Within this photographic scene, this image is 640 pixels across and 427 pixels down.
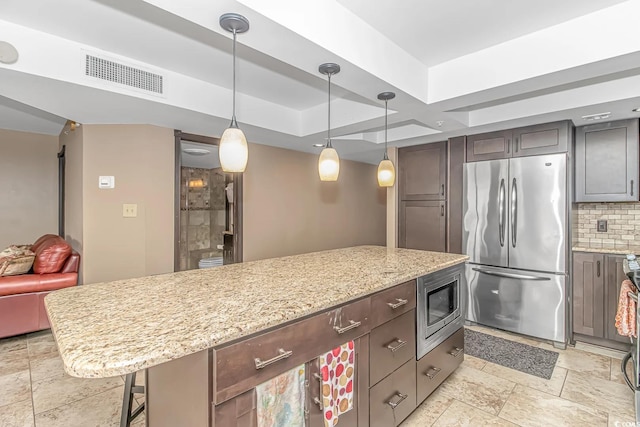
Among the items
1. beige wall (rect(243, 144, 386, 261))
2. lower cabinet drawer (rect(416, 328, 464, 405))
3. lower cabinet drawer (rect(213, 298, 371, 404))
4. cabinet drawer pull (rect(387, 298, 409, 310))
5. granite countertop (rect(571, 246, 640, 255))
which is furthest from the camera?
beige wall (rect(243, 144, 386, 261))

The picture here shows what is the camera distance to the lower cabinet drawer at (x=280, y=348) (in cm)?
104

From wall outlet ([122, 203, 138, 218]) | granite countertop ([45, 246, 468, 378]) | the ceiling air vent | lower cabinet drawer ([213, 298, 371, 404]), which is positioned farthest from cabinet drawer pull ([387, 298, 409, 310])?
wall outlet ([122, 203, 138, 218])

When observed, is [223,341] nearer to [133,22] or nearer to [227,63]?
[133,22]

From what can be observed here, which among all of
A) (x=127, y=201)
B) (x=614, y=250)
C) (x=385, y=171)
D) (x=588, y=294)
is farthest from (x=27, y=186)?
(x=614, y=250)

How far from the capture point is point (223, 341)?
101cm

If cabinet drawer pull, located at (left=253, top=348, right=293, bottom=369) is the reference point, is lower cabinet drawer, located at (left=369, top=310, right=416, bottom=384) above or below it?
below

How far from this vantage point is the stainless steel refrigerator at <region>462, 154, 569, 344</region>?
3.12 meters

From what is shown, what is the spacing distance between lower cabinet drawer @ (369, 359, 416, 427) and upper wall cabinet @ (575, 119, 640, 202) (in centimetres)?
268

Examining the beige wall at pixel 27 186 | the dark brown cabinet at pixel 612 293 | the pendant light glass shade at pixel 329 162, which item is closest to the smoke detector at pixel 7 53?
the pendant light glass shade at pixel 329 162

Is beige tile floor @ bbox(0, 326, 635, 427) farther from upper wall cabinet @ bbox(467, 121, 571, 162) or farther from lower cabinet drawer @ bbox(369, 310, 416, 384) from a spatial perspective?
upper wall cabinet @ bbox(467, 121, 571, 162)

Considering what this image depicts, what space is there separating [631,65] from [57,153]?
21.8ft

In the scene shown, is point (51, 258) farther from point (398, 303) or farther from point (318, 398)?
point (398, 303)

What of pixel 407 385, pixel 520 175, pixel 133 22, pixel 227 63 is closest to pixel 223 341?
pixel 407 385

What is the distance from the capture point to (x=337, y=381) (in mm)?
1440
